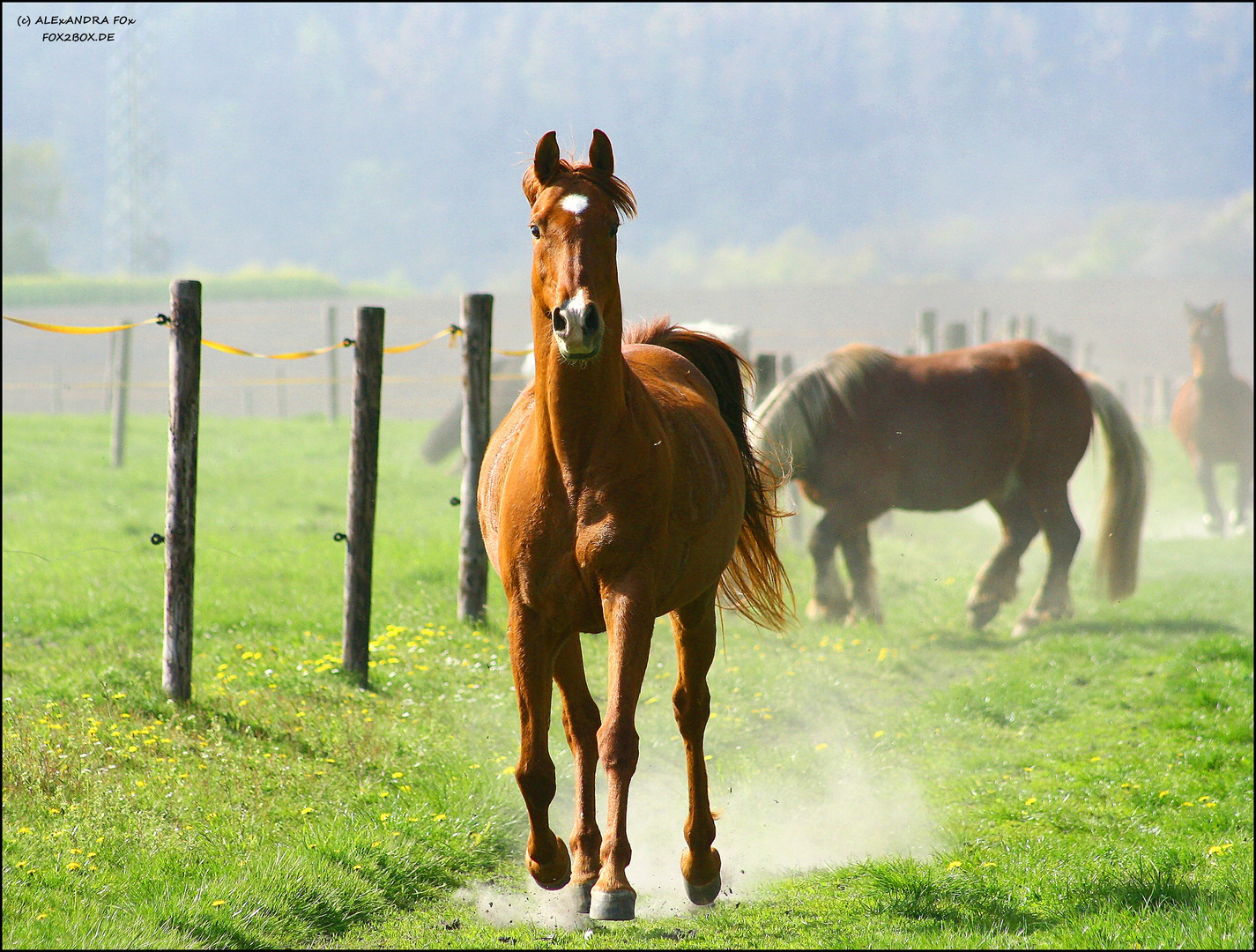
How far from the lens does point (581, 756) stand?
428 cm

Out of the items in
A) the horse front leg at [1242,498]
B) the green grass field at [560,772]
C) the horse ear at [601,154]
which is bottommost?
the green grass field at [560,772]

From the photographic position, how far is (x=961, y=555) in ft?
44.3

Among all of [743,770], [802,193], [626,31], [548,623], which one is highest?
[626,31]

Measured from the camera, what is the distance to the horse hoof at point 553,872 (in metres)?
3.95

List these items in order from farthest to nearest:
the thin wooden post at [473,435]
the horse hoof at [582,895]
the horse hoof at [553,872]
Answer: the thin wooden post at [473,435] < the horse hoof at [553,872] < the horse hoof at [582,895]

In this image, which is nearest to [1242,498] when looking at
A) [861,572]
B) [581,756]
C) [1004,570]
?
[1004,570]

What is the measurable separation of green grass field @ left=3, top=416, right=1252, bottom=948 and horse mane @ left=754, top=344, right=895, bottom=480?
5.74 feet

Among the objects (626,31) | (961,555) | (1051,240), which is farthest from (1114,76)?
(961,555)

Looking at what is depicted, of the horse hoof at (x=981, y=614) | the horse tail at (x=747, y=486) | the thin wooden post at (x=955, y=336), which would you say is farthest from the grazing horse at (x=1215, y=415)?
the horse tail at (x=747, y=486)

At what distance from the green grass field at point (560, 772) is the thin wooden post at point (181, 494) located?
250mm

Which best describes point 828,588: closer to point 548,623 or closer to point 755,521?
point 755,521

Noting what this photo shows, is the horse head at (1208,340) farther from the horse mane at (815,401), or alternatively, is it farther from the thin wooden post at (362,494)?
the thin wooden post at (362,494)

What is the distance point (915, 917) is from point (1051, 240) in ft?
330

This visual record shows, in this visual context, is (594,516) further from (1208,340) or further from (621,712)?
(1208,340)
